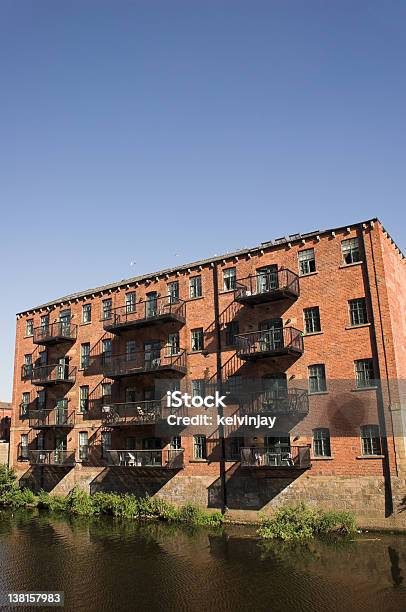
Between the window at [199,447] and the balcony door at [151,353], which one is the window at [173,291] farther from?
the window at [199,447]

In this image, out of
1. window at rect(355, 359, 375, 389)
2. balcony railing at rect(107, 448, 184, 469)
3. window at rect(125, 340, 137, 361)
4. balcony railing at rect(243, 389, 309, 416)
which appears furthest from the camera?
window at rect(125, 340, 137, 361)

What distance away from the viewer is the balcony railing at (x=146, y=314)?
102 feet

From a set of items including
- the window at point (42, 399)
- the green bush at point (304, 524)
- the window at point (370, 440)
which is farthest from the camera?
the window at point (42, 399)

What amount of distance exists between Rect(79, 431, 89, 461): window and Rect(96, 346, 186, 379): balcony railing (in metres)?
4.46

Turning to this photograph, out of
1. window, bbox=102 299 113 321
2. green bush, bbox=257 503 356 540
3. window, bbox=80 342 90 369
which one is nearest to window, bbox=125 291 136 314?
window, bbox=102 299 113 321

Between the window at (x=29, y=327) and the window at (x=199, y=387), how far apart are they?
17.1 m

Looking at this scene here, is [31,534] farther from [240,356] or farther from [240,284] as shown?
[240,284]

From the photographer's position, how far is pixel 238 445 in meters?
27.2

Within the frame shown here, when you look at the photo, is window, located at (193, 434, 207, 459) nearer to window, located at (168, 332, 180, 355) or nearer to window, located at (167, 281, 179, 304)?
window, located at (168, 332, 180, 355)

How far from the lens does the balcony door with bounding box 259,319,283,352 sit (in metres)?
26.9

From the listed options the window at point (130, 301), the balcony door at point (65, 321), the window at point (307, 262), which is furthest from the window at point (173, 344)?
the balcony door at point (65, 321)

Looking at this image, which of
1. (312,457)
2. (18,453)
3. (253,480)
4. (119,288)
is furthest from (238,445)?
(18,453)

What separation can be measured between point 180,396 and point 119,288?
9.28 m

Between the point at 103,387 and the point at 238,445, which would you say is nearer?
the point at 238,445
